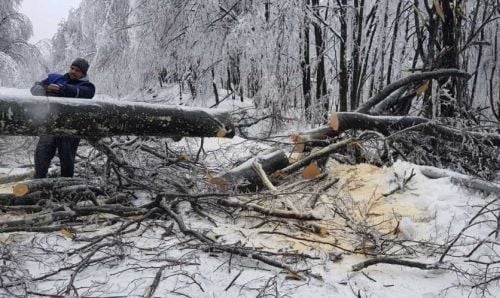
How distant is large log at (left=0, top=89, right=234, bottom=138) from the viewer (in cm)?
254

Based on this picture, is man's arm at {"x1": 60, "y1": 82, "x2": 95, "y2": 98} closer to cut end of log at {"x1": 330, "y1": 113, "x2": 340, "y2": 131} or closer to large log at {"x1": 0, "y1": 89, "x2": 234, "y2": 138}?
large log at {"x1": 0, "y1": 89, "x2": 234, "y2": 138}

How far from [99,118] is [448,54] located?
4400 mm

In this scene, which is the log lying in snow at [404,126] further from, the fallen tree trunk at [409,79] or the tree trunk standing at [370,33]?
the tree trunk standing at [370,33]

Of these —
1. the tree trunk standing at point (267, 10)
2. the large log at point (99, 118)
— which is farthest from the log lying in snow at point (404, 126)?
the tree trunk standing at point (267, 10)

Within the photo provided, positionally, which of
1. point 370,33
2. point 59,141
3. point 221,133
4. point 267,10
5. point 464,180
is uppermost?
point 267,10

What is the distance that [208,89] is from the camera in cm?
818

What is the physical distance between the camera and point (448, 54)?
5.30 meters

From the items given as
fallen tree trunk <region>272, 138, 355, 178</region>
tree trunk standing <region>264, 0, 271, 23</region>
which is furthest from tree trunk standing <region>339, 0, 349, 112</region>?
fallen tree trunk <region>272, 138, 355, 178</region>

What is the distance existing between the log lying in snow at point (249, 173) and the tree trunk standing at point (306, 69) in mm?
2527

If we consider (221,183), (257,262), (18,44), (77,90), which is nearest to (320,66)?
(221,183)

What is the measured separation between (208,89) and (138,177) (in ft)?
14.7

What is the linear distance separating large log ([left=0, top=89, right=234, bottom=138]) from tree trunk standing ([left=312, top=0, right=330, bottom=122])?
394 cm

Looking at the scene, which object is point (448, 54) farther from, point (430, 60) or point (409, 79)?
point (409, 79)

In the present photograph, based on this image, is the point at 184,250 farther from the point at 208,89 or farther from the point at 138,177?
the point at 208,89
